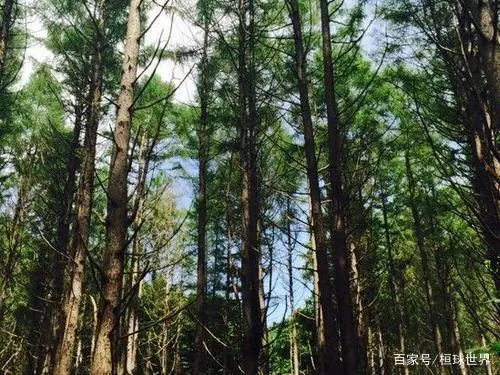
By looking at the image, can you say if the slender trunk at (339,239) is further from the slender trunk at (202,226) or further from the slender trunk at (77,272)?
the slender trunk at (202,226)

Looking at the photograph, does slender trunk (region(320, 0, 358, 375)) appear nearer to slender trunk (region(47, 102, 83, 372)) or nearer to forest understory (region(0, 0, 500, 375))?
forest understory (region(0, 0, 500, 375))

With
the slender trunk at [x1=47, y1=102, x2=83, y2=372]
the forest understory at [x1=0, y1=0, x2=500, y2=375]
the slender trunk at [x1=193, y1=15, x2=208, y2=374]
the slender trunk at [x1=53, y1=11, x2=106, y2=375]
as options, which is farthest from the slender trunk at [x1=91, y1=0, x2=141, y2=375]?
the slender trunk at [x1=47, y1=102, x2=83, y2=372]

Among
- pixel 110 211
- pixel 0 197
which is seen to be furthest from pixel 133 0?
pixel 0 197

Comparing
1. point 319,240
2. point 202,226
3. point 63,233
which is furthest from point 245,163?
point 63,233

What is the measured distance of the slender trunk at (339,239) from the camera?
3113 millimetres

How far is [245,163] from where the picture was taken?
5.16m

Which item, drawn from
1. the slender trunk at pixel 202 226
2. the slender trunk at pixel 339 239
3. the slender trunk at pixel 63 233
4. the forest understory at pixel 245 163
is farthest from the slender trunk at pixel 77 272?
the slender trunk at pixel 339 239

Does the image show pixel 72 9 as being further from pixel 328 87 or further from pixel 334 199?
pixel 334 199

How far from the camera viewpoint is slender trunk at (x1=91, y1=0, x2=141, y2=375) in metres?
1.78

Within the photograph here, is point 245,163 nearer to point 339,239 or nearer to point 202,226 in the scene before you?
point 339,239

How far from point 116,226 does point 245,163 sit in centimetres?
324

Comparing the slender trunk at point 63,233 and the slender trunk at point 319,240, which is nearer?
the slender trunk at point 319,240

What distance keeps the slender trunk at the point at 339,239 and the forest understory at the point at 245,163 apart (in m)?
0.01

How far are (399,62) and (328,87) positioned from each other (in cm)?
569
